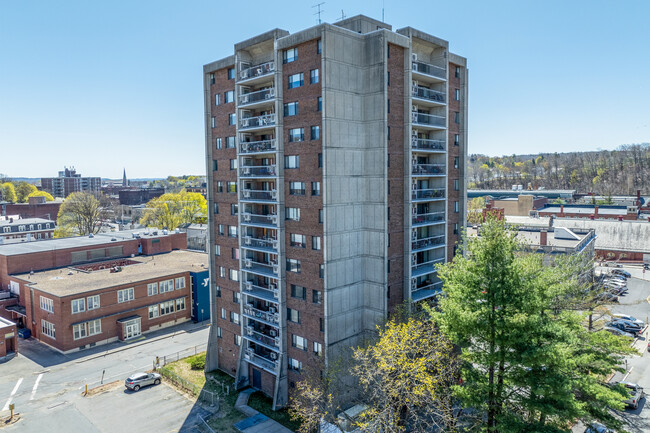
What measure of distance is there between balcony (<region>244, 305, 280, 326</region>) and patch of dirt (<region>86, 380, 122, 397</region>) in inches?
556

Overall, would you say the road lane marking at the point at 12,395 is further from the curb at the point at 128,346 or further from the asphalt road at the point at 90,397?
the curb at the point at 128,346

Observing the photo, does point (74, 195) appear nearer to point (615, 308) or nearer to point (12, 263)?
point (12, 263)

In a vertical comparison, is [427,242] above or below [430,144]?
below

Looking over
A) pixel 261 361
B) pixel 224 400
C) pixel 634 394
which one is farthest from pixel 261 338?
pixel 634 394

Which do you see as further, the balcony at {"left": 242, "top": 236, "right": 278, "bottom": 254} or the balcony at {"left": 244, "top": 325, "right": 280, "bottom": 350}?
the balcony at {"left": 244, "top": 325, "right": 280, "bottom": 350}

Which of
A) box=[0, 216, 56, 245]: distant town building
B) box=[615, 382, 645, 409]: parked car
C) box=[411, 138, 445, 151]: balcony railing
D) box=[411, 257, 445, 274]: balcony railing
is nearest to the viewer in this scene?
box=[615, 382, 645, 409]: parked car

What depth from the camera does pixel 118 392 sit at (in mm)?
37250

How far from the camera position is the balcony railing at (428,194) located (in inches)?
1445

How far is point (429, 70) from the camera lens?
37.1 meters

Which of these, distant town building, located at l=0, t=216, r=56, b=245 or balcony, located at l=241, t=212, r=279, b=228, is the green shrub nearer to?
balcony, located at l=241, t=212, r=279, b=228

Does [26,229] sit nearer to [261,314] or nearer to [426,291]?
[261,314]

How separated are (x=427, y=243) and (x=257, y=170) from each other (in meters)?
16.8

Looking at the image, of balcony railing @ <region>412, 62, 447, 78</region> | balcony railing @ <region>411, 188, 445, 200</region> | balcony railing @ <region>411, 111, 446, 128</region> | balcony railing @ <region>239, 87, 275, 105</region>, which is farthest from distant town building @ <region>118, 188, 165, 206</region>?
balcony railing @ <region>412, 62, 447, 78</region>

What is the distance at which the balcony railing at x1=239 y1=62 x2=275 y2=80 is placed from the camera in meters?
34.5
